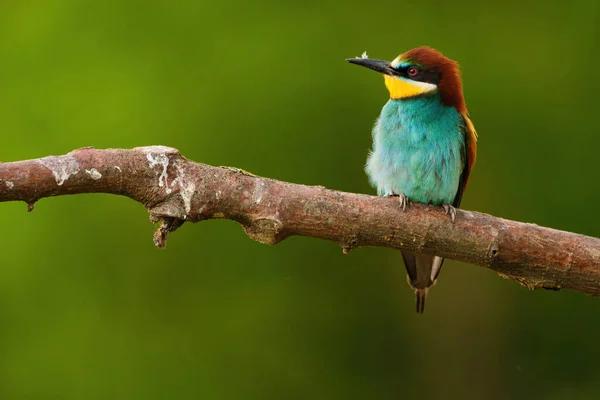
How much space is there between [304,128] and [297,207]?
1.58 meters

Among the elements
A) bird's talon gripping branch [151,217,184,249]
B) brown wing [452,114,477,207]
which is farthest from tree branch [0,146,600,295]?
brown wing [452,114,477,207]

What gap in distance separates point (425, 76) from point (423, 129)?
19 cm

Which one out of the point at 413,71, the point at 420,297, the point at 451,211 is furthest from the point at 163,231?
the point at 420,297

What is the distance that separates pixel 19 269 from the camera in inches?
140

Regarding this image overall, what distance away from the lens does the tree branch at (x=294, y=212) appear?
1.97 m

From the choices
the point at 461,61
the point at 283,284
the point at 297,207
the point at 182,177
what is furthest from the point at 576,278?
the point at 461,61

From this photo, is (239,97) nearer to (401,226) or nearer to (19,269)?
(19,269)

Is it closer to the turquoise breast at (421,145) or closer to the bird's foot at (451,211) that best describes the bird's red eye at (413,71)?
the turquoise breast at (421,145)

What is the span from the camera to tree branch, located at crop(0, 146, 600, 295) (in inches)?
77.7

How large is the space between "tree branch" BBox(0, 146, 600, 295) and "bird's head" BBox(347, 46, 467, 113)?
0.63 m

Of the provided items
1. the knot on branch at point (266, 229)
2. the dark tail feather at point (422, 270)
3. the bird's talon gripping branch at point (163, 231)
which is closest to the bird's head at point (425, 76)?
the dark tail feather at point (422, 270)

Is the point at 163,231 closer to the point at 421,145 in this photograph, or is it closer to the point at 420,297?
the point at 421,145

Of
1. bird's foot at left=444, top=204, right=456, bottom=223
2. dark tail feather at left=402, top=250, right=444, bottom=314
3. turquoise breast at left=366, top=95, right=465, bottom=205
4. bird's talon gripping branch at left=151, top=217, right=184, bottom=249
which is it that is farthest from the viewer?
dark tail feather at left=402, top=250, right=444, bottom=314

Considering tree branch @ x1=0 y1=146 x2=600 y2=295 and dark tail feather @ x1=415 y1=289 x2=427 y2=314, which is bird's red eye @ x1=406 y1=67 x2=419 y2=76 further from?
dark tail feather @ x1=415 y1=289 x2=427 y2=314
